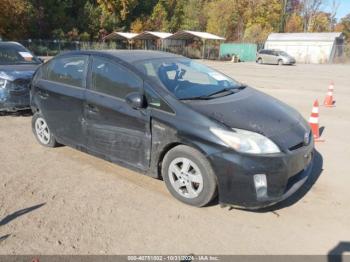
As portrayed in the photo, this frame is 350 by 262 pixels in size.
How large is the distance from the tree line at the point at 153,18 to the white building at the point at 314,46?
29.9ft

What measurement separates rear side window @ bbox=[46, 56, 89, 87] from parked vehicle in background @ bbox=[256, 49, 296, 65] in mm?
31158

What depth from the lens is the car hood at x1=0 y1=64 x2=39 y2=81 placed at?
7311 mm

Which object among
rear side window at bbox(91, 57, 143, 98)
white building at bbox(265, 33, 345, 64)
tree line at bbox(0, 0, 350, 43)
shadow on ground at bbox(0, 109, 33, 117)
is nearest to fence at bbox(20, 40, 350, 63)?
white building at bbox(265, 33, 345, 64)

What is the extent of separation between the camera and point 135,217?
3.69 m

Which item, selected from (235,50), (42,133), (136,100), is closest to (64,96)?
(42,133)

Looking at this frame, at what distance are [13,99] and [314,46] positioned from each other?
3924 cm

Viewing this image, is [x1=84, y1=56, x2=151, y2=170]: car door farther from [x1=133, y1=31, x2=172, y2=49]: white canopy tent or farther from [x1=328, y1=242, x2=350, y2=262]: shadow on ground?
[x1=133, y1=31, x2=172, y2=49]: white canopy tent

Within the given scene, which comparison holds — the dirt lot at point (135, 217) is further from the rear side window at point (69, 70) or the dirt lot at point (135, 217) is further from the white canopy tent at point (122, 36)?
the white canopy tent at point (122, 36)

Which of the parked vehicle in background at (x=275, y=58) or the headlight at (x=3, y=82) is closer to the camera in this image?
the headlight at (x=3, y=82)

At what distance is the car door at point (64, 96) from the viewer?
4.83 metres

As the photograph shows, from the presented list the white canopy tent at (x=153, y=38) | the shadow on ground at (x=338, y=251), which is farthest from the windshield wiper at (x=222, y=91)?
the white canopy tent at (x=153, y=38)

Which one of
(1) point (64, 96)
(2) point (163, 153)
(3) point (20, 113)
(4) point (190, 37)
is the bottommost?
(3) point (20, 113)

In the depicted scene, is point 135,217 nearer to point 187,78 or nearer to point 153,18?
point 187,78

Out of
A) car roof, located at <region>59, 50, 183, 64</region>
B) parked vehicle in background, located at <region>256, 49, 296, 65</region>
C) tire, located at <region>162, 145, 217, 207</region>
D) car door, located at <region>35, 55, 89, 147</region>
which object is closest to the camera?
tire, located at <region>162, 145, 217, 207</region>
